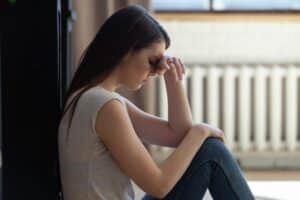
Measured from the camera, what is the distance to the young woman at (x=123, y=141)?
1.58m

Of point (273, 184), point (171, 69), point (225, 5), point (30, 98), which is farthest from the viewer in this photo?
point (225, 5)

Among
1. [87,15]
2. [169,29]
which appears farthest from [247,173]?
[87,15]

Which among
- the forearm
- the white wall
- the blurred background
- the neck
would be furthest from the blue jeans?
the white wall

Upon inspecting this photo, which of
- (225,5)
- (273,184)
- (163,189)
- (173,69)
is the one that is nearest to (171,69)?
(173,69)

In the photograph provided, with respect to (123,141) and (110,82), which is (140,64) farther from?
(123,141)

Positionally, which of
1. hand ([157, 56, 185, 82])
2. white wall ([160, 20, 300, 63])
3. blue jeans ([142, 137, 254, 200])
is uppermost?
hand ([157, 56, 185, 82])

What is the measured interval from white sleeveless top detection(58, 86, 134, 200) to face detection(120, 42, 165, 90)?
3.2 inches

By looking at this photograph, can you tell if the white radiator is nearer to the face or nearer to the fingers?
the fingers

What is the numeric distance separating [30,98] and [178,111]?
0.51 metres

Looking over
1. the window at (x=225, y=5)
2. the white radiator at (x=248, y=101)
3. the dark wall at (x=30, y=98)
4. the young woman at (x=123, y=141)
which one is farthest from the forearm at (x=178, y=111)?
the window at (x=225, y=5)

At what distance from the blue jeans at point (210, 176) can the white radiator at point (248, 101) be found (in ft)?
6.63

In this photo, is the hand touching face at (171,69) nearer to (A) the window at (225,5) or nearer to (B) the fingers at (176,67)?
(B) the fingers at (176,67)

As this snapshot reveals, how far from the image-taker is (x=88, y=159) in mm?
1616

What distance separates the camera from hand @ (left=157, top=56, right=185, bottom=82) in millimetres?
1762
